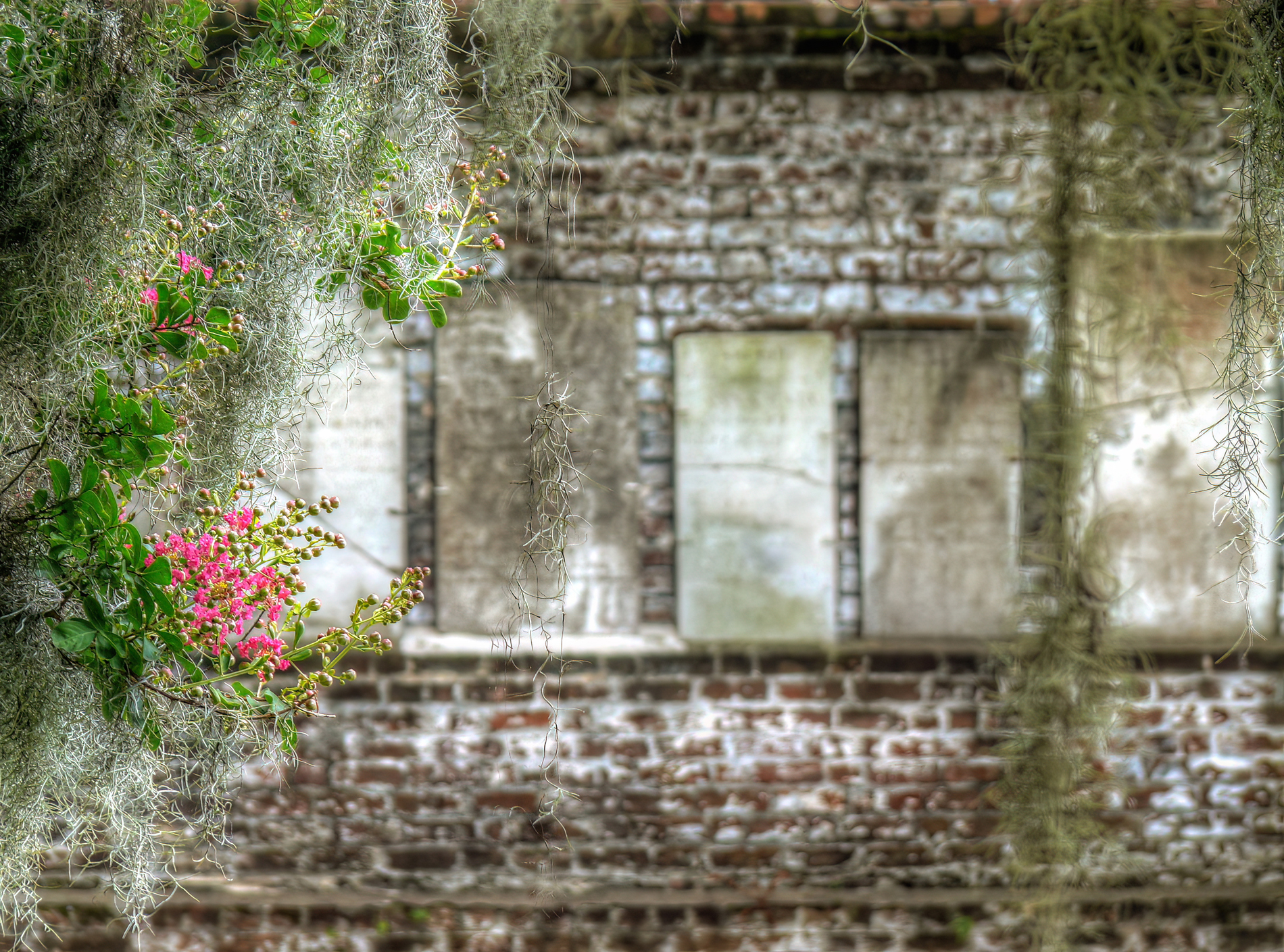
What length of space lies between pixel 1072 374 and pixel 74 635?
116 inches

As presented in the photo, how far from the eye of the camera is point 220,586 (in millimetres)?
1109

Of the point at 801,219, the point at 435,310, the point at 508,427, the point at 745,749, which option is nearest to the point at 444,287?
the point at 435,310

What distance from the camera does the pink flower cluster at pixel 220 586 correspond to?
3.66ft

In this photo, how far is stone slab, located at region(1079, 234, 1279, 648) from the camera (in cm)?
293

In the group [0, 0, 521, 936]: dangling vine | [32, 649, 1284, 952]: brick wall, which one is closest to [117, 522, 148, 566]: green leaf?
[0, 0, 521, 936]: dangling vine

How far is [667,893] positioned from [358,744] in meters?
1.27

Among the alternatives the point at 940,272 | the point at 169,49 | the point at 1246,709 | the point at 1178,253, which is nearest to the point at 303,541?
the point at 169,49

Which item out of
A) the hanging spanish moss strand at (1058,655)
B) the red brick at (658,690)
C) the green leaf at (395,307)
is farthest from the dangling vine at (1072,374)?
the green leaf at (395,307)

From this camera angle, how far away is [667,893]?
3018mm

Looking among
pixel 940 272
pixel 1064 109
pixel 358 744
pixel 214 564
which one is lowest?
pixel 358 744

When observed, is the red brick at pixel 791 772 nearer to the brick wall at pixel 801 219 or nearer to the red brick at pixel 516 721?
the red brick at pixel 516 721

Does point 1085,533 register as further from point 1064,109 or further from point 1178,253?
point 1064,109

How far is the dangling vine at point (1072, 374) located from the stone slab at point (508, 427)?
1.51 meters

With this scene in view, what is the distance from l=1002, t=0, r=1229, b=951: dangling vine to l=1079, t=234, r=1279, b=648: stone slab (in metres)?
0.11
